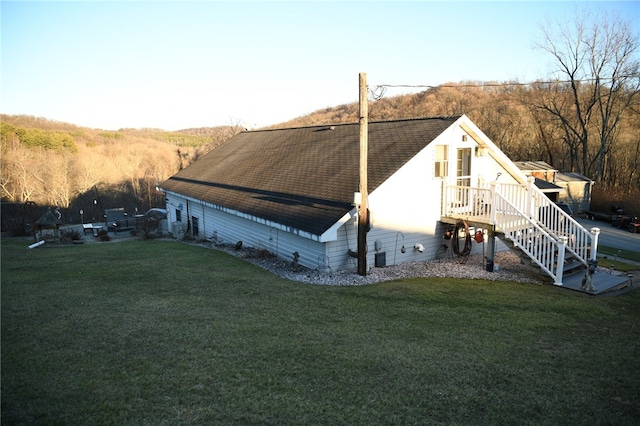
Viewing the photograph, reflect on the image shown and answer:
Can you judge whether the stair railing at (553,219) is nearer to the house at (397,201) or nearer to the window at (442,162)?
the house at (397,201)

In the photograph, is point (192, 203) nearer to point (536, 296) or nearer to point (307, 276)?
point (307, 276)

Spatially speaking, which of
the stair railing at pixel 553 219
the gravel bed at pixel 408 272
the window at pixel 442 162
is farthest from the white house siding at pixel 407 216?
the stair railing at pixel 553 219

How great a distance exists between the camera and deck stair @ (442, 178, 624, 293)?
37.1 ft

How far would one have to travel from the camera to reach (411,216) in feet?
42.9

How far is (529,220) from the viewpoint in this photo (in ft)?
36.4

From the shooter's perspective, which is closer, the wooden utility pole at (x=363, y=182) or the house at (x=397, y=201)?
the wooden utility pole at (x=363, y=182)

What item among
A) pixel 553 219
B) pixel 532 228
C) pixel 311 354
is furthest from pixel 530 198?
pixel 311 354

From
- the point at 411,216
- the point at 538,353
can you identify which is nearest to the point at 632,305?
the point at 538,353

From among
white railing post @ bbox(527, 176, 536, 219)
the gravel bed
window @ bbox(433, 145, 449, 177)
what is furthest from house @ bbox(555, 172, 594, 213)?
window @ bbox(433, 145, 449, 177)

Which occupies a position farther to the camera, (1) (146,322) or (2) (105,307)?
(2) (105,307)

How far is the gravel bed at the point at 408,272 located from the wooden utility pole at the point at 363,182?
1.73 feet

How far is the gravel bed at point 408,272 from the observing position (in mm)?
11325

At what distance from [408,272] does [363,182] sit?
9.92ft

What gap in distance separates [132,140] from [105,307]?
250 ft
